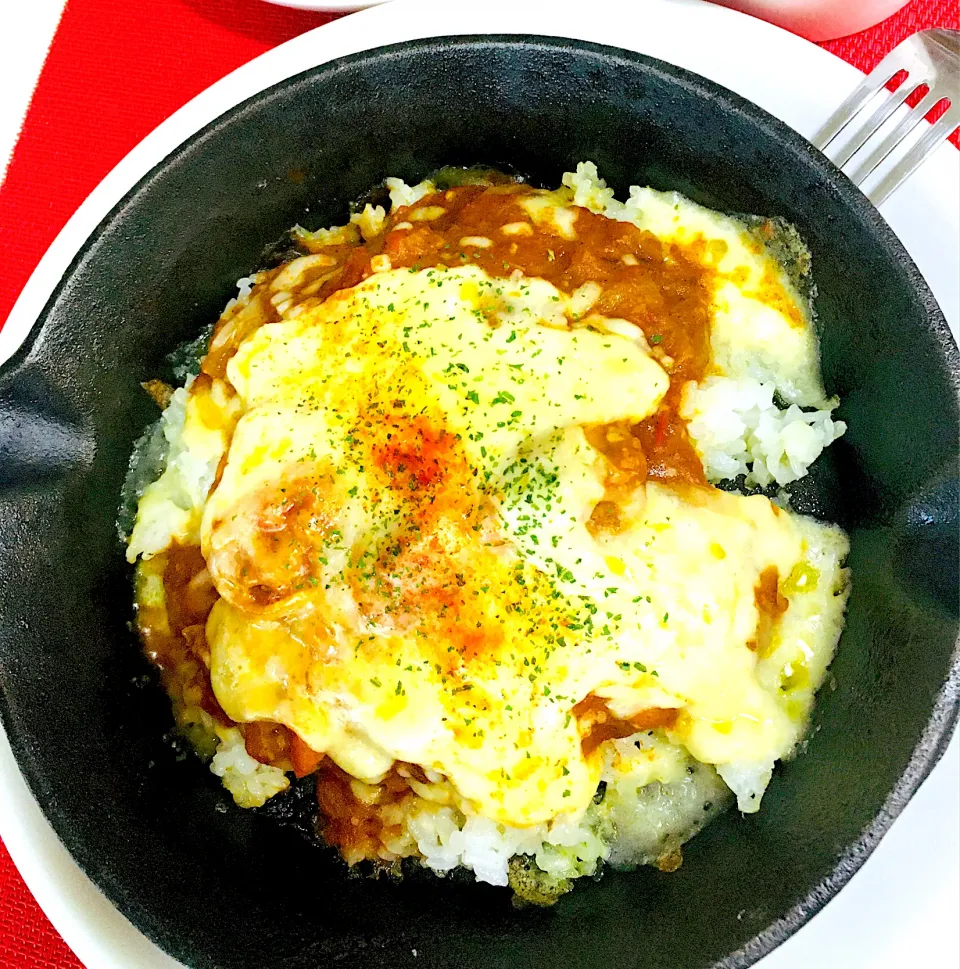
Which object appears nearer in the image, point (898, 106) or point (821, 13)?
point (898, 106)

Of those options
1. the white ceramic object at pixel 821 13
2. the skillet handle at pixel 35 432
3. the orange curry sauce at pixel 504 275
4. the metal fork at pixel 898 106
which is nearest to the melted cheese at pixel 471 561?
the orange curry sauce at pixel 504 275

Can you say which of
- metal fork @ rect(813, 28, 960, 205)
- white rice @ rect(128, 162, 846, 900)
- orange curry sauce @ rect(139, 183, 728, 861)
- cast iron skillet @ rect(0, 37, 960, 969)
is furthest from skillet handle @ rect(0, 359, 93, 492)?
metal fork @ rect(813, 28, 960, 205)

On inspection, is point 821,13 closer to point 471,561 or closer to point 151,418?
point 471,561

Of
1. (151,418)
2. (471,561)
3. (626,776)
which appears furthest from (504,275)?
(626,776)

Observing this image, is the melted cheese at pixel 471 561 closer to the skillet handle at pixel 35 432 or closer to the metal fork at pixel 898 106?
the skillet handle at pixel 35 432

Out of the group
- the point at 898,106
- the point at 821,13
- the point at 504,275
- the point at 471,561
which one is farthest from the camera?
the point at 821,13

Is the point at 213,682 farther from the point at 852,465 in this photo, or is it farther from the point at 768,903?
the point at 852,465

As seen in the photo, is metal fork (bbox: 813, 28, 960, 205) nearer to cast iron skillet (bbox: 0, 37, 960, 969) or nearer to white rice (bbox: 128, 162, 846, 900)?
cast iron skillet (bbox: 0, 37, 960, 969)
